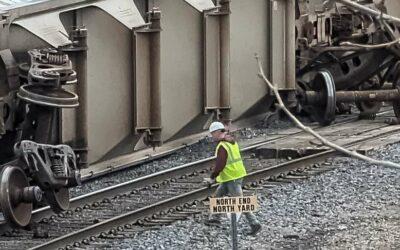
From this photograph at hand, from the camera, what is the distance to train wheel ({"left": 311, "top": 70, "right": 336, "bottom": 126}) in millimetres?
17484

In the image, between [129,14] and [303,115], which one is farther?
→ [303,115]

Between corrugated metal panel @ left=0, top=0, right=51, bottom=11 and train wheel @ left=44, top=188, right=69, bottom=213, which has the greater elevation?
corrugated metal panel @ left=0, top=0, right=51, bottom=11

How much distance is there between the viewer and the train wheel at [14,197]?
341 inches

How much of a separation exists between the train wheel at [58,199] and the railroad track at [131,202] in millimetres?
301

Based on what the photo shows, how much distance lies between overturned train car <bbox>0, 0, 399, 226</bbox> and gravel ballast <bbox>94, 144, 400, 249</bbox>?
135cm

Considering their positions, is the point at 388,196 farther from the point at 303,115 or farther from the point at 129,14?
the point at 303,115

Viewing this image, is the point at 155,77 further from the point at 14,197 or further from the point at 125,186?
the point at 14,197

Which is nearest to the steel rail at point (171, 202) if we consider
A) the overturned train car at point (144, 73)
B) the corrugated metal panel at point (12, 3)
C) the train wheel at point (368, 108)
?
the overturned train car at point (144, 73)

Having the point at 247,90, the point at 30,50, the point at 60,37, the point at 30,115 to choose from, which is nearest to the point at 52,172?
the point at 30,115

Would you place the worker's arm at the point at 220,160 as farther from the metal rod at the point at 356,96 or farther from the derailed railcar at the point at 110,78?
the metal rod at the point at 356,96

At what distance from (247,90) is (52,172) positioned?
303 inches

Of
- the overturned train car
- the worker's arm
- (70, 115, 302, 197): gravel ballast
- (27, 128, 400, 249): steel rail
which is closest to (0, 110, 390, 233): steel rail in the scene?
(27, 128, 400, 249): steel rail

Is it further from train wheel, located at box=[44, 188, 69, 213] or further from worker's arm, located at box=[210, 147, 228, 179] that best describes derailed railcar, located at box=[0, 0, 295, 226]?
worker's arm, located at box=[210, 147, 228, 179]

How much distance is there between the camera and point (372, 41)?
1891cm
